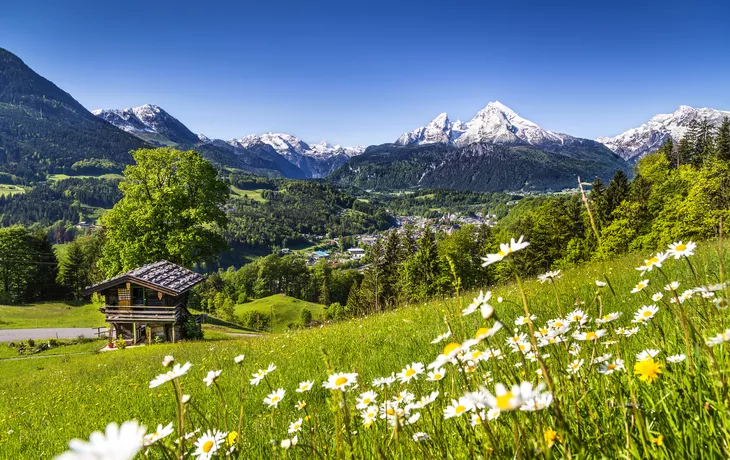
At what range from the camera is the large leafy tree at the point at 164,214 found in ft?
84.2

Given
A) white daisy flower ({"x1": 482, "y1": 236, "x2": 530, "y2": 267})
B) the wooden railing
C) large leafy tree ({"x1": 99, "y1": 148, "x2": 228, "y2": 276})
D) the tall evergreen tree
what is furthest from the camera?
large leafy tree ({"x1": 99, "y1": 148, "x2": 228, "y2": 276})

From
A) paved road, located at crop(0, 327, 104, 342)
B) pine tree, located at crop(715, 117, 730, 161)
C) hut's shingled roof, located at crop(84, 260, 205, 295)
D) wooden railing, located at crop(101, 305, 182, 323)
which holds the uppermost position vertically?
pine tree, located at crop(715, 117, 730, 161)

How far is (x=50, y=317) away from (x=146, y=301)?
19435 millimetres

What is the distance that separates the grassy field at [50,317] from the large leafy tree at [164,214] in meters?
12.3

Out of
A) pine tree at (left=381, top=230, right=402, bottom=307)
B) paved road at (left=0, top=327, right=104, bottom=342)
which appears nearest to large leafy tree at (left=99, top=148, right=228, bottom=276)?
paved road at (left=0, top=327, right=104, bottom=342)

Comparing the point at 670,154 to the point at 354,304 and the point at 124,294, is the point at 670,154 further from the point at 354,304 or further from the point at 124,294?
the point at 124,294

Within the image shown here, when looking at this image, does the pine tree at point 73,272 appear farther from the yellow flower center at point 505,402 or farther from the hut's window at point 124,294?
the yellow flower center at point 505,402

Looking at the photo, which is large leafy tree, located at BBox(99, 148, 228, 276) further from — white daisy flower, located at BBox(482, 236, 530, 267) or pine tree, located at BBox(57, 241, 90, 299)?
pine tree, located at BBox(57, 241, 90, 299)

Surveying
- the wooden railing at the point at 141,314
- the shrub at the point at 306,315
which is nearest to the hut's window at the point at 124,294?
the wooden railing at the point at 141,314

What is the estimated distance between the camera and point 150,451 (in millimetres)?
3203

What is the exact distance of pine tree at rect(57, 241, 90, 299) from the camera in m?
60.1

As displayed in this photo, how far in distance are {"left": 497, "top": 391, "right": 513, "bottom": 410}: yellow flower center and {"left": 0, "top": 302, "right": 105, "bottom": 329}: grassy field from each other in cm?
4203

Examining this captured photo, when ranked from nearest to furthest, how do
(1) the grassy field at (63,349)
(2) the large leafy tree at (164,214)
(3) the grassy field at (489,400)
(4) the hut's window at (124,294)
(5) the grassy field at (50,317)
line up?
1. (3) the grassy field at (489,400)
2. (1) the grassy field at (63,349)
3. (2) the large leafy tree at (164,214)
4. (4) the hut's window at (124,294)
5. (5) the grassy field at (50,317)

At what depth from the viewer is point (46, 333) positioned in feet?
100
